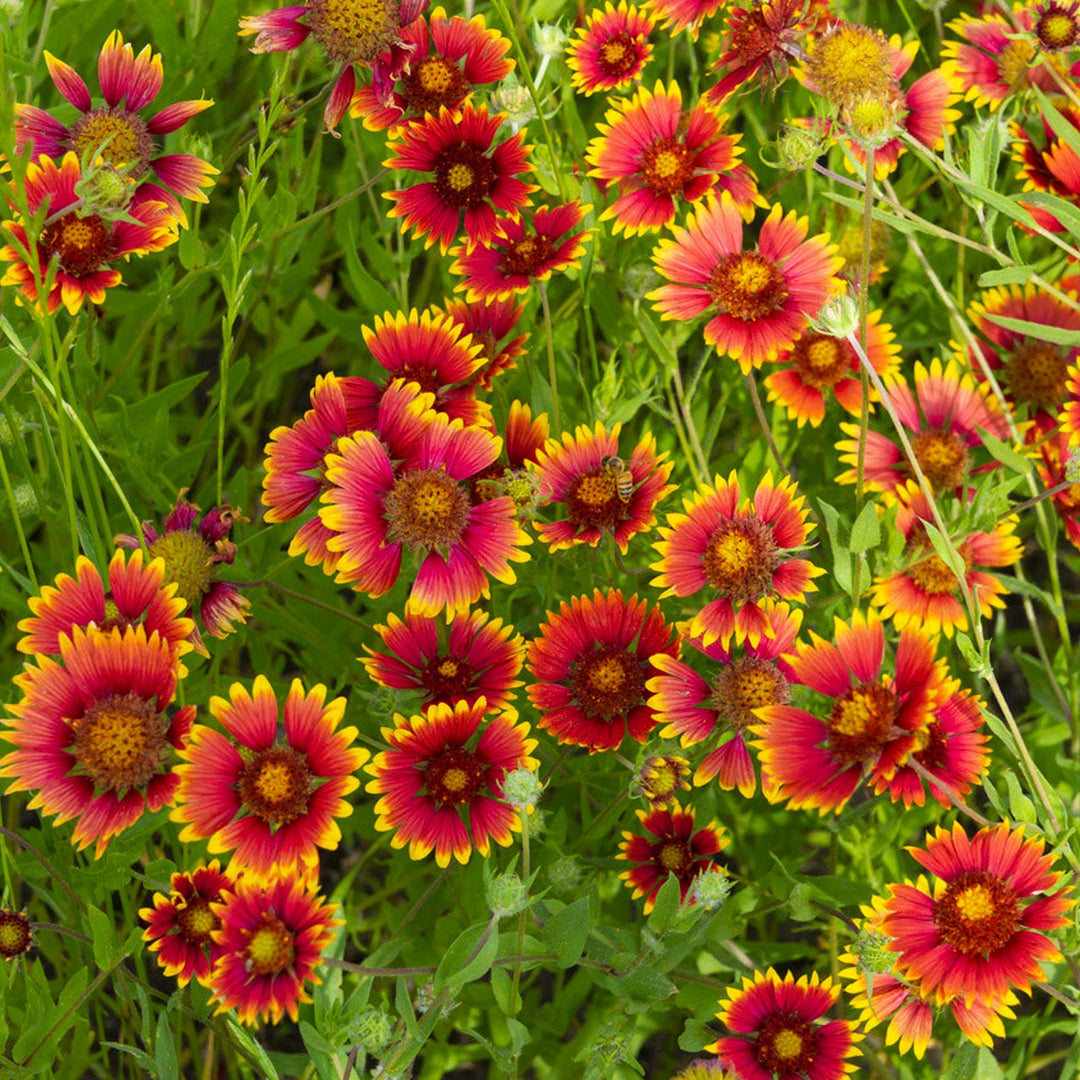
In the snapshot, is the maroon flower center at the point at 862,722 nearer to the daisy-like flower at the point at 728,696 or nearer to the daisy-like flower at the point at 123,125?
the daisy-like flower at the point at 728,696

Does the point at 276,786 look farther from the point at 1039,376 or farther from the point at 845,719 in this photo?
the point at 1039,376

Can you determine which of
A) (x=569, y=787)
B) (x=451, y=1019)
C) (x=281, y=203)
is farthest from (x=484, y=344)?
(x=451, y=1019)

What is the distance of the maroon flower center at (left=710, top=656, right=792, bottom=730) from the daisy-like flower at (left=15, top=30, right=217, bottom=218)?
0.90 m

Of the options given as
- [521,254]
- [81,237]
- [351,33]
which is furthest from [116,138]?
[521,254]

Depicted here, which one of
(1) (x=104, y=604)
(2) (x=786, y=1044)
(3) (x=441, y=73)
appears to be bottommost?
(2) (x=786, y=1044)

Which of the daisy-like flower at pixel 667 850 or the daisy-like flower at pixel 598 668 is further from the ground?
the daisy-like flower at pixel 598 668

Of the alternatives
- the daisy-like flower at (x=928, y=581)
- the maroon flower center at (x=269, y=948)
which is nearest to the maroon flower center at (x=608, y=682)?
the daisy-like flower at (x=928, y=581)

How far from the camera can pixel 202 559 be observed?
4.43 feet

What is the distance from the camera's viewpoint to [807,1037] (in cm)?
137

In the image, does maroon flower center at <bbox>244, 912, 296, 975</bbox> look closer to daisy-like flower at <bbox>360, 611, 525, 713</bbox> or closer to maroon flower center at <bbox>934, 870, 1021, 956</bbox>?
daisy-like flower at <bbox>360, 611, 525, 713</bbox>

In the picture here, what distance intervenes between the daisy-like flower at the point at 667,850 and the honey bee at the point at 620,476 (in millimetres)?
396

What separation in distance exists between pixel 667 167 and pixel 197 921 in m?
1.12

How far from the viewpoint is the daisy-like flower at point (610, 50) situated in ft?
5.43

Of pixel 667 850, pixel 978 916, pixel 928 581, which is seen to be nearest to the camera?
pixel 978 916
